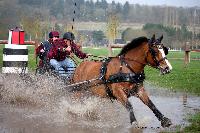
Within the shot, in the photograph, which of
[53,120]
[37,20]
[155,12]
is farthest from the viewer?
[155,12]

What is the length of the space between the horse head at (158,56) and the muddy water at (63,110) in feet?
3.39

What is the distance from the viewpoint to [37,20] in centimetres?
6656

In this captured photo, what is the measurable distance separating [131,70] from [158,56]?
2.19 ft

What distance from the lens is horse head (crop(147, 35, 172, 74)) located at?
29.3 ft

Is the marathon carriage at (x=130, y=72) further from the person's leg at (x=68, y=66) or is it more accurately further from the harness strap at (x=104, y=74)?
the person's leg at (x=68, y=66)

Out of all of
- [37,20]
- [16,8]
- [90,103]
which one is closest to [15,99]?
[90,103]

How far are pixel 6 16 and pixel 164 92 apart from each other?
33.3 metres

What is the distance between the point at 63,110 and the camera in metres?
10.2

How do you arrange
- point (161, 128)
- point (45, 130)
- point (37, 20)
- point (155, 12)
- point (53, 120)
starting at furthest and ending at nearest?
point (155, 12) < point (37, 20) < point (53, 120) < point (161, 128) < point (45, 130)

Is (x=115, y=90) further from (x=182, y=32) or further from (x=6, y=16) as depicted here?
(x=182, y=32)

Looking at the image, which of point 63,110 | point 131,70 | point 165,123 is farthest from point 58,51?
point 165,123

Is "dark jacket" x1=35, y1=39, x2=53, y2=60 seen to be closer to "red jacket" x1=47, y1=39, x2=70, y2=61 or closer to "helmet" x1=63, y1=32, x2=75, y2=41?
"red jacket" x1=47, y1=39, x2=70, y2=61

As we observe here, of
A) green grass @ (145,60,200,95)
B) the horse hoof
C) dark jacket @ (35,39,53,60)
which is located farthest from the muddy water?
green grass @ (145,60,200,95)

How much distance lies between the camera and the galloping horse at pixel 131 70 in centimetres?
906
